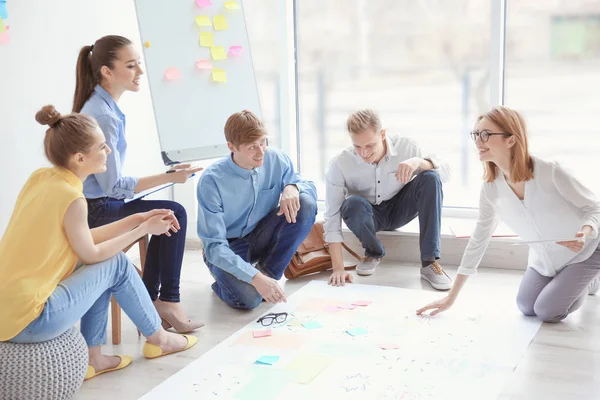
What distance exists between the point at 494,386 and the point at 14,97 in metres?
2.02

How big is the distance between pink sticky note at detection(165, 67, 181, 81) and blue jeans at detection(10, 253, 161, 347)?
121 centimetres

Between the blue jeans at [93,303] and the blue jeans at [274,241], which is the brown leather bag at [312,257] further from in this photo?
the blue jeans at [93,303]

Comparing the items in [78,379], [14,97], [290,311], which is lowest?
[290,311]

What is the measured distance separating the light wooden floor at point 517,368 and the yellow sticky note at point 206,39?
108 centimetres

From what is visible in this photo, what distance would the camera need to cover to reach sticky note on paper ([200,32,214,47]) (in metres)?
3.45

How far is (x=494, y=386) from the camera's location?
222 centimetres

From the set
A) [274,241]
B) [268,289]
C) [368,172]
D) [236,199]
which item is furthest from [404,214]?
[268,289]

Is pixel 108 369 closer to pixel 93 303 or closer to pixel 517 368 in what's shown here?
pixel 93 303

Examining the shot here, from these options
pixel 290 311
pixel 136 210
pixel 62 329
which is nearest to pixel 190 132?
pixel 136 210

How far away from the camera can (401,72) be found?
4.46 meters

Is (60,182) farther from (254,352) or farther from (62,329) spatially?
(254,352)

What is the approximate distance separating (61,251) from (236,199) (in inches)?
38.6

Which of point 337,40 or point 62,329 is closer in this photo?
point 62,329

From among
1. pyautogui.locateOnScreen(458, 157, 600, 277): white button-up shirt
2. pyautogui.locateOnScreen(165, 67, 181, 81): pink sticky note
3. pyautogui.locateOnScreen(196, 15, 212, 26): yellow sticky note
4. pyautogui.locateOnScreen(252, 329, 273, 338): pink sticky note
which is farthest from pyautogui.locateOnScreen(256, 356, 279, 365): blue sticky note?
pyautogui.locateOnScreen(196, 15, 212, 26): yellow sticky note
